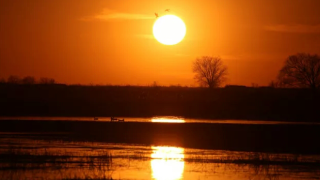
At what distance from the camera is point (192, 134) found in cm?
5341

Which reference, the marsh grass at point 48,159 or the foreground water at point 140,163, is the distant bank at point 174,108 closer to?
the foreground water at point 140,163

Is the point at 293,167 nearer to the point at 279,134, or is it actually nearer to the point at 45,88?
the point at 279,134

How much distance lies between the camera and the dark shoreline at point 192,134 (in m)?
44.9

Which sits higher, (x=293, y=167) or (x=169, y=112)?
(x=169, y=112)

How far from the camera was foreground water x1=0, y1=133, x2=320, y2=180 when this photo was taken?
3003cm

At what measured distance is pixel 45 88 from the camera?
422 feet

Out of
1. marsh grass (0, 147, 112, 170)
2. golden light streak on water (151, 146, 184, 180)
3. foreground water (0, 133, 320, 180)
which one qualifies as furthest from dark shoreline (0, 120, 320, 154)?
marsh grass (0, 147, 112, 170)

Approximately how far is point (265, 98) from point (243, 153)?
6566cm

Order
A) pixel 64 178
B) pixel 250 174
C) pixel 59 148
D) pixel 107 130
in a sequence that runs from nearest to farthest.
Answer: pixel 64 178 → pixel 250 174 → pixel 59 148 → pixel 107 130

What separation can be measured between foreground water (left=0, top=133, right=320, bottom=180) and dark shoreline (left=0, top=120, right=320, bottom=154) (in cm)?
410

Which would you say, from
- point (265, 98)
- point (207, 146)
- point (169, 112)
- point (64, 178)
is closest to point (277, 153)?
point (207, 146)

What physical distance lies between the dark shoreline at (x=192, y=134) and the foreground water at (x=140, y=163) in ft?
13.5

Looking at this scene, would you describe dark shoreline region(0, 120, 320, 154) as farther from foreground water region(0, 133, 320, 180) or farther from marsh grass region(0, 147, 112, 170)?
marsh grass region(0, 147, 112, 170)

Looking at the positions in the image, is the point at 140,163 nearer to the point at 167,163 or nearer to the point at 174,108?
the point at 167,163
